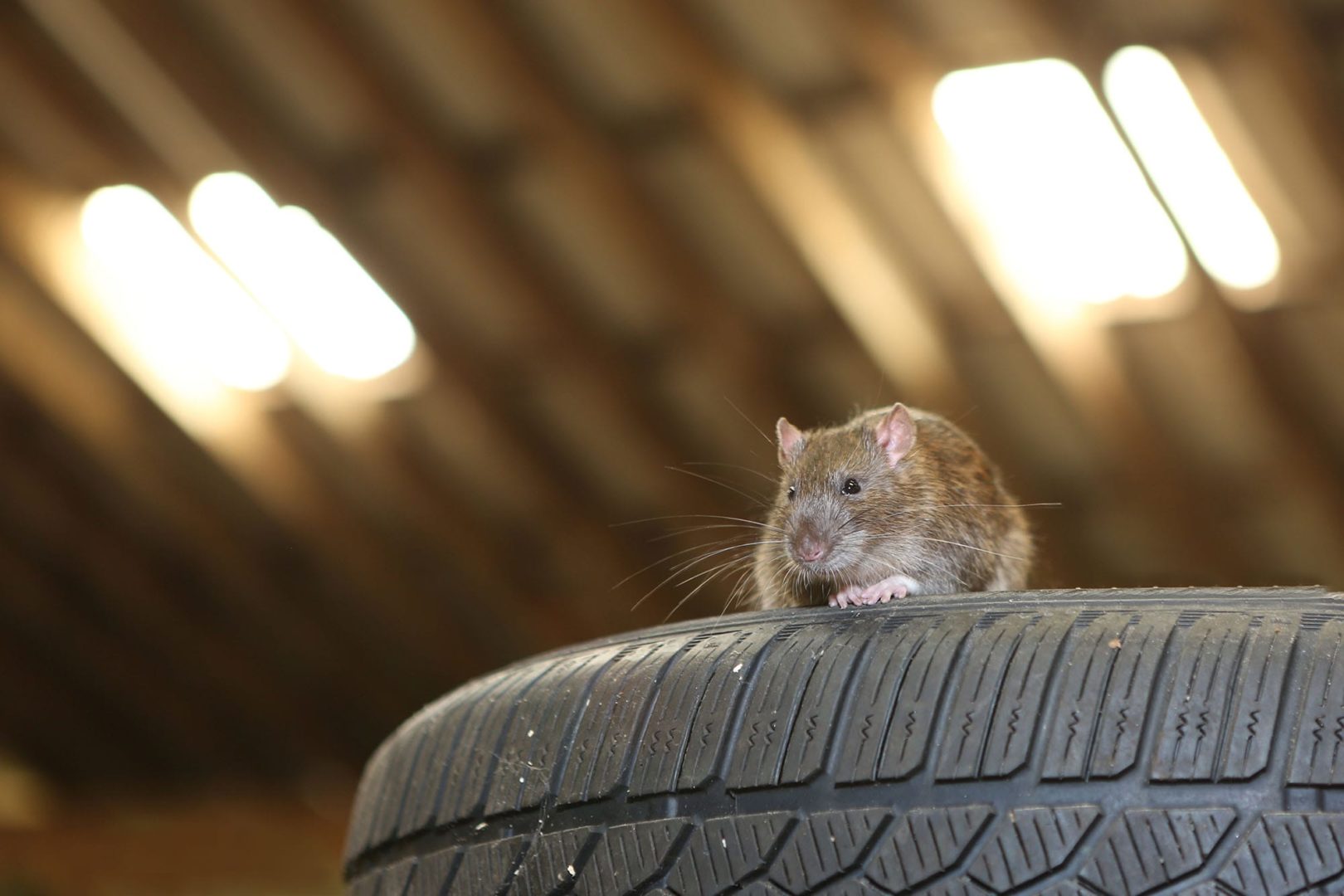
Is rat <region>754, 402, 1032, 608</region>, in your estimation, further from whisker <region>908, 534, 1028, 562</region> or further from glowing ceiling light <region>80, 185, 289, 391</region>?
glowing ceiling light <region>80, 185, 289, 391</region>

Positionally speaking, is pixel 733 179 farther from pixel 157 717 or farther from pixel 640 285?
pixel 157 717

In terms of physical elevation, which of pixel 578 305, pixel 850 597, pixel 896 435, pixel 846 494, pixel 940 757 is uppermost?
pixel 578 305

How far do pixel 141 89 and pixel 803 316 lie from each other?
4308 millimetres

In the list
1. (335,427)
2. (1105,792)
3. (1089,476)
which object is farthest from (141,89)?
(1105,792)

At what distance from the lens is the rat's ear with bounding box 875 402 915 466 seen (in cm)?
294

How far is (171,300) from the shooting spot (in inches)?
460

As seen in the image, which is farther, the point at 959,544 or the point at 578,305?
the point at 578,305

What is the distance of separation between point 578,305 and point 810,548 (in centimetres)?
754

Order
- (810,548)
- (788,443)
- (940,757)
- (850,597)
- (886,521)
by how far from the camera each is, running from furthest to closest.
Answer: (788,443)
(886,521)
(810,548)
(850,597)
(940,757)

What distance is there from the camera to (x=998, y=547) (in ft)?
9.67

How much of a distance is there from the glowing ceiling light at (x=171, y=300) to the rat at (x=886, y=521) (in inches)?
348

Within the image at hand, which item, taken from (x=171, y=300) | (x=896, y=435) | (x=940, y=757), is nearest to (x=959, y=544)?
(x=896, y=435)

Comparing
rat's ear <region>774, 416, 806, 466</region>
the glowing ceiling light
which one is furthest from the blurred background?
rat's ear <region>774, 416, 806, 466</region>

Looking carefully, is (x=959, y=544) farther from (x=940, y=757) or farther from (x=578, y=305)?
(x=578, y=305)
